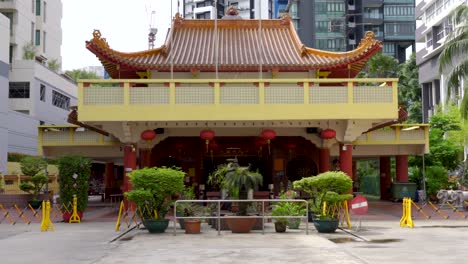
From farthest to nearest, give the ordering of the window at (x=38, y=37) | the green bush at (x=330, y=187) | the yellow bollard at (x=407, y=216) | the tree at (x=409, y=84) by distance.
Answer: the tree at (x=409, y=84)
the window at (x=38, y=37)
the yellow bollard at (x=407, y=216)
the green bush at (x=330, y=187)

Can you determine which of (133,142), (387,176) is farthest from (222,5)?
(133,142)

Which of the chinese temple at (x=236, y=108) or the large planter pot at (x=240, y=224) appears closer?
the large planter pot at (x=240, y=224)

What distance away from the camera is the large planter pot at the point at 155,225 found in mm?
18156

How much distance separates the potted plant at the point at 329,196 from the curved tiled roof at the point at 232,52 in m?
9.43

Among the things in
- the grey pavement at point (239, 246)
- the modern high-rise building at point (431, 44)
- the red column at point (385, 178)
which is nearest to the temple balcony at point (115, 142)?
the red column at point (385, 178)

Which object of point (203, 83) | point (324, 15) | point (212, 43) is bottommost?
point (203, 83)

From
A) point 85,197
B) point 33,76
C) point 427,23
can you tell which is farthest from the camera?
point 427,23

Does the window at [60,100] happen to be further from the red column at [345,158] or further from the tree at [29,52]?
the red column at [345,158]

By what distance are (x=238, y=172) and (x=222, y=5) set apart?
282 ft

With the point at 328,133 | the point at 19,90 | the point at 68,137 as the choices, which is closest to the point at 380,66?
the point at 19,90

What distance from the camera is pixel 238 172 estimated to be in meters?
18.7

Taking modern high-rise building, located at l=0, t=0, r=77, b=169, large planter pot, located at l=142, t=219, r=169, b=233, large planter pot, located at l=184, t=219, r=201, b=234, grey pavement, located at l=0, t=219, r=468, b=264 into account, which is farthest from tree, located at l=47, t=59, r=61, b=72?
large planter pot, located at l=184, t=219, r=201, b=234

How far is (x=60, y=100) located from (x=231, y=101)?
3484cm

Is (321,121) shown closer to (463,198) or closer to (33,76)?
(463,198)
